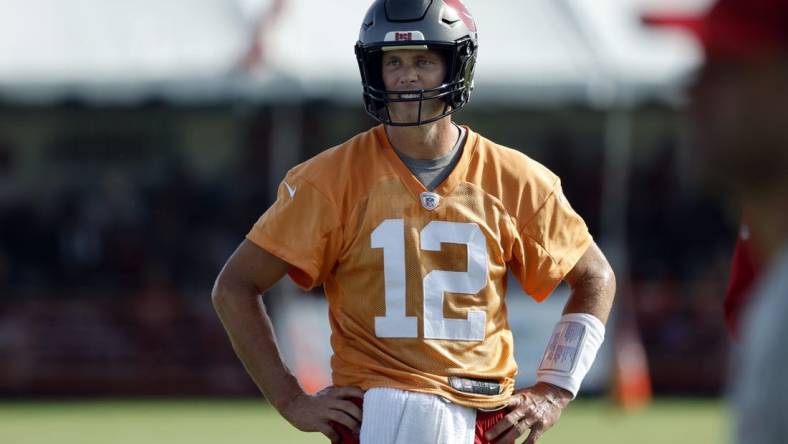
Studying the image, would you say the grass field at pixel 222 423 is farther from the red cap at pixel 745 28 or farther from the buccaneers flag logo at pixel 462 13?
the red cap at pixel 745 28

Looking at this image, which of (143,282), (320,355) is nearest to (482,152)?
(320,355)

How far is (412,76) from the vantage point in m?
4.19

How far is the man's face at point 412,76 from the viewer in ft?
13.6

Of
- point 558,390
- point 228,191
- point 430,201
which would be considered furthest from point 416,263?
point 228,191

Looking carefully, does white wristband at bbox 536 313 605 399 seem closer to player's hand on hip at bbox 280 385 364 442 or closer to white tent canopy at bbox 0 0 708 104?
player's hand on hip at bbox 280 385 364 442

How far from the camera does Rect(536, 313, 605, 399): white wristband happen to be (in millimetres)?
4250

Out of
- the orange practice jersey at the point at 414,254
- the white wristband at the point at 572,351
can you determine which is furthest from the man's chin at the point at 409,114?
the white wristband at the point at 572,351

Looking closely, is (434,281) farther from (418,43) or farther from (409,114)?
(418,43)

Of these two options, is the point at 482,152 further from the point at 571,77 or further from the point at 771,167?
the point at 571,77

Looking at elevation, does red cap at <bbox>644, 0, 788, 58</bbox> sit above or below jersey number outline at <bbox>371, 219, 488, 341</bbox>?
above

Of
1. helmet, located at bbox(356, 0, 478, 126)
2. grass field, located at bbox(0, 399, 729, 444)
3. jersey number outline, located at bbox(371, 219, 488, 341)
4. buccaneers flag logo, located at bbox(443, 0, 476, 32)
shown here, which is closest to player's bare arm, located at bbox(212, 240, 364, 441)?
jersey number outline, located at bbox(371, 219, 488, 341)

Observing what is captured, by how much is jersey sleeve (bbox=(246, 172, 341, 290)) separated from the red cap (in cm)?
224

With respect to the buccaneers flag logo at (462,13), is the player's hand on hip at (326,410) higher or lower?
lower

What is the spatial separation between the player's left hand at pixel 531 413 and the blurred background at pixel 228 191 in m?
7.26
